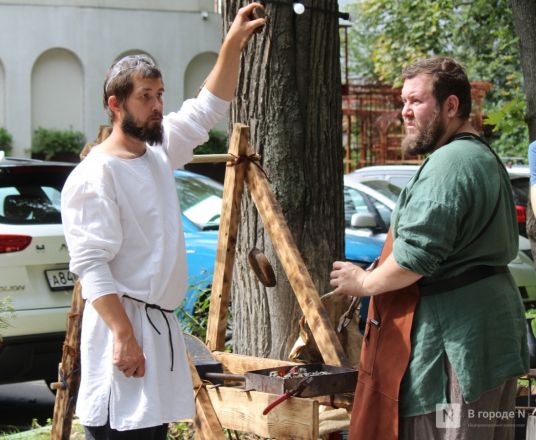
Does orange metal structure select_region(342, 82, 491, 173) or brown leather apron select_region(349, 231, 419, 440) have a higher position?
orange metal structure select_region(342, 82, 491, 173)

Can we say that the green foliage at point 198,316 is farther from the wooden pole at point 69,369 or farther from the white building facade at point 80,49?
the white building facade at point 80,49

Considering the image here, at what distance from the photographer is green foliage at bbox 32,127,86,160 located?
1005 inches

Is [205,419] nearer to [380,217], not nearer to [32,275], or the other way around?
[32,275]

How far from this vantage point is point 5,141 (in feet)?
82.8

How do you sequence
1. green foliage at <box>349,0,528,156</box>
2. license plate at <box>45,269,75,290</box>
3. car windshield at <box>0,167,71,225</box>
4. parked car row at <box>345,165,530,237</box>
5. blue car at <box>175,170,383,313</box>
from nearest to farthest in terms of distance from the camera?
license plate at <box>45,269,75,290</box>
car windshield at <box>0,167,71,225</box>
blue car at <box>175,170,383,313</box>
parked car row at <box>345,165,530,237</box>
green foliage at <box>349,0,528,156</box>

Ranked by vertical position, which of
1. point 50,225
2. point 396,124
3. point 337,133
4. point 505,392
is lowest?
point 505,392

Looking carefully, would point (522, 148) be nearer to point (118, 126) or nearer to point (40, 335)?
point (40, 335)

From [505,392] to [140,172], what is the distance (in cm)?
141

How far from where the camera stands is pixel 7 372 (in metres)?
6.53

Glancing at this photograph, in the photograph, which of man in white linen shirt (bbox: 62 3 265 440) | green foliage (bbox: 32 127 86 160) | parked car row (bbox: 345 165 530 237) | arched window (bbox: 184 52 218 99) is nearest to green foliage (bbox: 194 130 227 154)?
arched window (bbox: 184 52 218 99)

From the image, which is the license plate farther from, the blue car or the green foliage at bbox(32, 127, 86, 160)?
the green foliage at bbox(32, 127, 86, 160)

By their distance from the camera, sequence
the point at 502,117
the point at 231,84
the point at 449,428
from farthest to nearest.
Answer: the point at 502,117
the point at 231,84
the point at 449,428

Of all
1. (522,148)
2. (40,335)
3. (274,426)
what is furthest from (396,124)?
(274,426)

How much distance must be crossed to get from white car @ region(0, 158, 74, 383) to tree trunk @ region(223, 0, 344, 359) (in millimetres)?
1760
